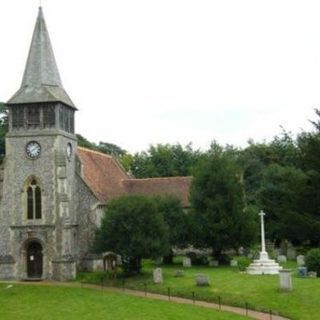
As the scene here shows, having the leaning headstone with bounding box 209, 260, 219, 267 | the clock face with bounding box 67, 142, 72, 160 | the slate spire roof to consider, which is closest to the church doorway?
the clock face with bounding box 67, 142, 72, 160

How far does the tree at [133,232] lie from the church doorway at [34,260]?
552 cm

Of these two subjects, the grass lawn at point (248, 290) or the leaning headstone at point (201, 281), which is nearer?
the grass lawn at point (248, 290)

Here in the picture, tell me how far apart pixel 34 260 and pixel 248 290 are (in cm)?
1808

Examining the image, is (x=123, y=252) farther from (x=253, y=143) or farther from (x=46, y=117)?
(x=253, y=143)

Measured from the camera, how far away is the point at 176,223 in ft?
169

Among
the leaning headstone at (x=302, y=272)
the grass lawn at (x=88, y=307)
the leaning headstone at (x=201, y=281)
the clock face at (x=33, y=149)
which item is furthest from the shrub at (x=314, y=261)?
the clock face at (x=33, y=149)

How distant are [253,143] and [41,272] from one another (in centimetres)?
4348

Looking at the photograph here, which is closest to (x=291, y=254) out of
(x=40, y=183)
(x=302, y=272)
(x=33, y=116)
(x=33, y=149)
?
(x=302, y=272)

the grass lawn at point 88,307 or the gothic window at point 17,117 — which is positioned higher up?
the gothic window at point 17,117

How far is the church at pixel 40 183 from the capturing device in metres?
46.2

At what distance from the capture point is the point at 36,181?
47.1m

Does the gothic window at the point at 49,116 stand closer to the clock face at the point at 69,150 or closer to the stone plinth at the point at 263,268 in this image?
the clock face at the point at 69,150

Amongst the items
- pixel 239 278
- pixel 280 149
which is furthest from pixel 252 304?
pixel 280 149

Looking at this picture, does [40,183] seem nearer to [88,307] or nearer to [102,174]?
[102,174]
